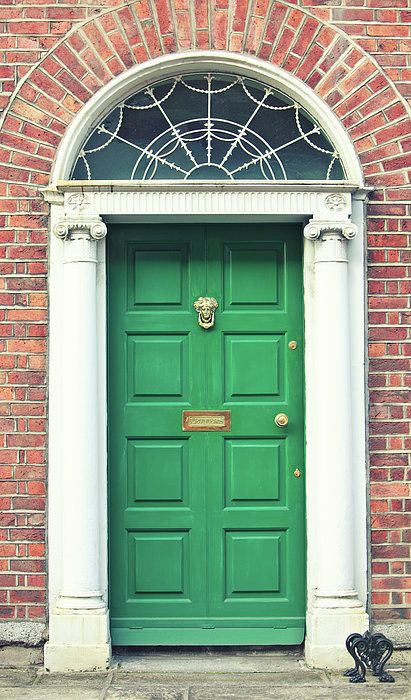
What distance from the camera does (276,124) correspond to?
237 inches

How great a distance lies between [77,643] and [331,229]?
2.67m

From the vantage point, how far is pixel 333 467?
582 cm

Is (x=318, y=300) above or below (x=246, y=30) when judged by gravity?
below

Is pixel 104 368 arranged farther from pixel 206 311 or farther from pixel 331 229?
pixel 331 229

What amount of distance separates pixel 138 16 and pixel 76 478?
8.53 ft

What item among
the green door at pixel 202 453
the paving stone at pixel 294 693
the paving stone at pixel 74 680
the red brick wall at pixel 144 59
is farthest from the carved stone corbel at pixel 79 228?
the paving stone at pixel 294 693

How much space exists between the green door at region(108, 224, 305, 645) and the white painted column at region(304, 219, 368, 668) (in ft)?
0.75

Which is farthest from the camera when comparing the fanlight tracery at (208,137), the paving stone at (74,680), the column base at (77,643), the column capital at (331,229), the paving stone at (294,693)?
the fanlight tracery at (208,137)

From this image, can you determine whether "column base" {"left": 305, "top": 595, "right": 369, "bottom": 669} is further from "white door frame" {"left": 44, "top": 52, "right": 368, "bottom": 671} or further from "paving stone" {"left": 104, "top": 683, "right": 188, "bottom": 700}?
"paving stone" {"left": 104, "top": 683, "right": 188, "bottom": 700}

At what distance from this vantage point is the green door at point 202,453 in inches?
238

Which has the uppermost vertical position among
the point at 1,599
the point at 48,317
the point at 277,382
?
the point at 48,317

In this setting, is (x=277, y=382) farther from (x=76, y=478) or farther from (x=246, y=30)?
(x=246, y=30)

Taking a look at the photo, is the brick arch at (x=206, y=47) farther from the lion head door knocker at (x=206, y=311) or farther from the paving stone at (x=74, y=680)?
the paving stone at (x=74, y=680)

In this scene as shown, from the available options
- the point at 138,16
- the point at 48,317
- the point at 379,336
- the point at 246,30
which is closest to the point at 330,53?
the point at 246,30
